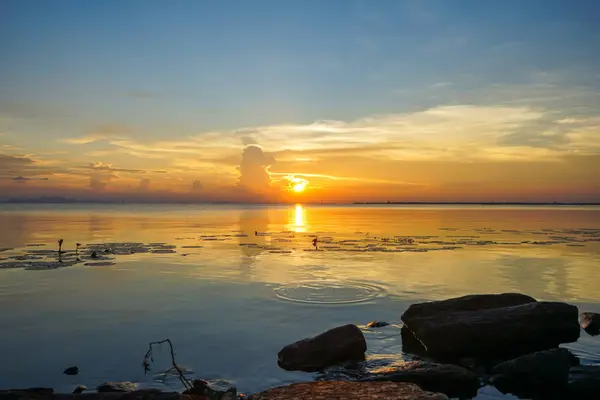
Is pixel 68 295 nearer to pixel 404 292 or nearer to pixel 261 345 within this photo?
pixel 261 345

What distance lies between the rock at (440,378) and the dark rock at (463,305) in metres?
3.18


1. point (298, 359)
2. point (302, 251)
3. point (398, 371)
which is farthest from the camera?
point (302, 251)

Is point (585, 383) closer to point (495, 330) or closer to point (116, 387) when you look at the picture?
point (495, 330)

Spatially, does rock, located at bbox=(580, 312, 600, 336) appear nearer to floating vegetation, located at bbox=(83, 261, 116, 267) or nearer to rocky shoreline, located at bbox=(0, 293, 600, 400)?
rocky shoreline, located at bbox=(0, 293, 600, 400)

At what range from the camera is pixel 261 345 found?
1321cm

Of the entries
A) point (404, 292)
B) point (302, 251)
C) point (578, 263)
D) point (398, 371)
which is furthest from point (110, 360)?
point (578, 263)

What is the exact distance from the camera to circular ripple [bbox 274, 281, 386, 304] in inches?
741

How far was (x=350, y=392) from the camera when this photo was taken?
862 centimetres

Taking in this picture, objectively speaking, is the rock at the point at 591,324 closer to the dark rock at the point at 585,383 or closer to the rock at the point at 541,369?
the dark rock at the point at 585,383

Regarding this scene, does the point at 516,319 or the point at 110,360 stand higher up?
the point at 516,319

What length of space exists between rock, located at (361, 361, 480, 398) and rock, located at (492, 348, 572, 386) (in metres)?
0.87

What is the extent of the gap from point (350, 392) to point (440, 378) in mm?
2636

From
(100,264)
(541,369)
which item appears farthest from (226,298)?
(100,264)

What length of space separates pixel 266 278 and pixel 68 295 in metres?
9.14
